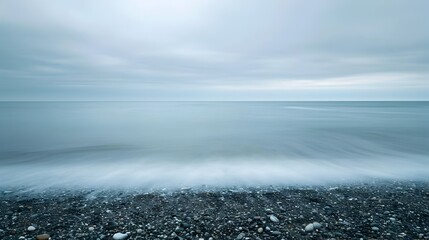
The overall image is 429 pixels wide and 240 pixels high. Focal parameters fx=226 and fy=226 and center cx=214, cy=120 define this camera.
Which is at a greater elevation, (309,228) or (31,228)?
(309,228)

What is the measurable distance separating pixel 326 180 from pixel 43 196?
8.08 meters

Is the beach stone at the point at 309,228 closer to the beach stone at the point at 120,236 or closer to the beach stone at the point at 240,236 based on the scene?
the beach stone at the point at 240,236

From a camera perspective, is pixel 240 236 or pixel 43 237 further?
pixel 240 236

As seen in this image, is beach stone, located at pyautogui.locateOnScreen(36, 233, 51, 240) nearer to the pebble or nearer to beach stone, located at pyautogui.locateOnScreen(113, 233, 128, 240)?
beach stone, located at pyautogui.locateOnScreen(113, 233, 128, 240)

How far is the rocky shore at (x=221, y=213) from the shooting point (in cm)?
413

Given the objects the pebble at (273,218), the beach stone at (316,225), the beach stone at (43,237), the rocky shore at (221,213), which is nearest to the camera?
the beach stone at (43,237)

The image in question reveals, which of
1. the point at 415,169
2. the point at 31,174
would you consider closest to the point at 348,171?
the point at 415,169

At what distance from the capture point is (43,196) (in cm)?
585

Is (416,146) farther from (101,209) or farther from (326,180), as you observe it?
(101,209)

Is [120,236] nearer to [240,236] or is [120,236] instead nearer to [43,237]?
[43,237]

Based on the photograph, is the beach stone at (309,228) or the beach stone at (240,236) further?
the beach stone at (309,228)

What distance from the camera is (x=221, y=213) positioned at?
4.87m

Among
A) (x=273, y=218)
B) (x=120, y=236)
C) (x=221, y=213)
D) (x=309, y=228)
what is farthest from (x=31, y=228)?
(x=309, y=228)

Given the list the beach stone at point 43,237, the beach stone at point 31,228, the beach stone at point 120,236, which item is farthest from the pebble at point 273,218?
the beach stone at point 31,228
